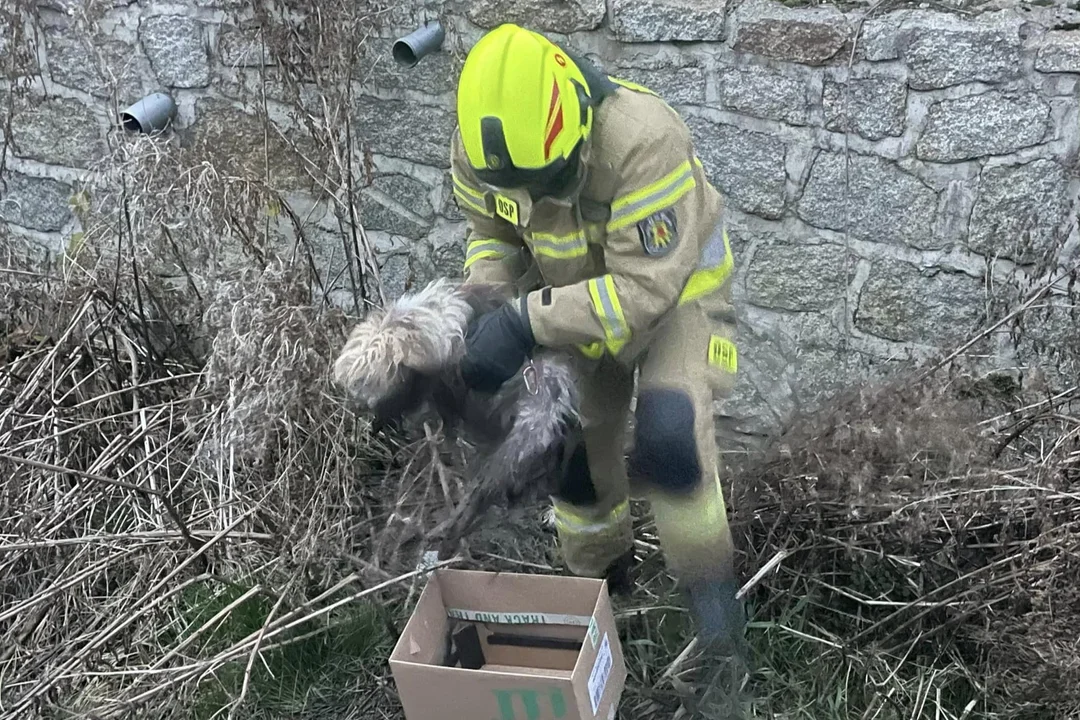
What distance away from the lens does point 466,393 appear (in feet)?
7.80

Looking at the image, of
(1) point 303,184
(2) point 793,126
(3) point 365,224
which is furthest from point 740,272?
(1) point 303,184

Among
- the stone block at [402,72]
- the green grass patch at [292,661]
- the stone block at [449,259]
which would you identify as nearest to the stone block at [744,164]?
the stone block at [402,72]

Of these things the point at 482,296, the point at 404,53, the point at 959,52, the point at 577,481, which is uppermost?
the point at 404,53

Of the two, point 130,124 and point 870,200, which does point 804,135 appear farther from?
point 130,124

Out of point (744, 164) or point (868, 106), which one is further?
point (744, 164)

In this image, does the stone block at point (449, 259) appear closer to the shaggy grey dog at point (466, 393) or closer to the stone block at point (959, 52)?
the shaggy grey dog at point (466, 393)

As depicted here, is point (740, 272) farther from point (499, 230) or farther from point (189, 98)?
point (189, 98)

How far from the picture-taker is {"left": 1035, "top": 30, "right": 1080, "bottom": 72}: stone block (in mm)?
2918

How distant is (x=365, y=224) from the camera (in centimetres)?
409

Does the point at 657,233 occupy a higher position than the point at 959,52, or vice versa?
the point at 959,52

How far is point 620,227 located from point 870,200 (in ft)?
4.83

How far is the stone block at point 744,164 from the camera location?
11.2ft

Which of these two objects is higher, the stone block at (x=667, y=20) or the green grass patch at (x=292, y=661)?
the stone block at (x=667, y=20)

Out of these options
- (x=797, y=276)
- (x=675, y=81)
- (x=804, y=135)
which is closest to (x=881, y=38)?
(x=804, y=135)
